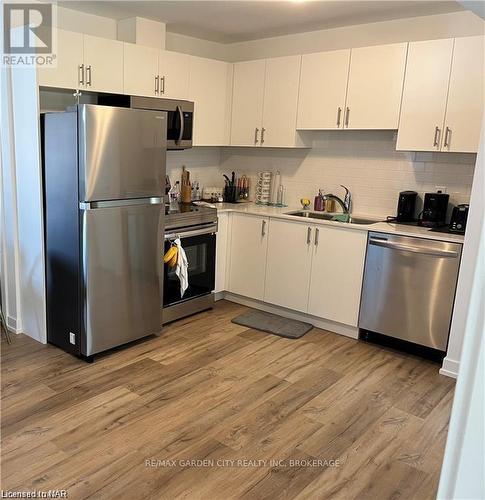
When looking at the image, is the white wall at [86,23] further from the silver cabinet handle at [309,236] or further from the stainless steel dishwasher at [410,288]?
the stainless steel dishwasher at [410,288]

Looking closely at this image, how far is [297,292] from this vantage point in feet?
13.1

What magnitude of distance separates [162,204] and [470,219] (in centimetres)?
208

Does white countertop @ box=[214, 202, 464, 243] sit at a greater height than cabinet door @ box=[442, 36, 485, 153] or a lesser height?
lesser

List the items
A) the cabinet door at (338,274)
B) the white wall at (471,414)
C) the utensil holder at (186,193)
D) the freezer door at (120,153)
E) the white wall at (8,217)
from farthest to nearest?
the utensil holder at (186,193), the cabinet door at (338,274), the white wall at (8,217), the freezer door at (120,153), the white wall at (471,414)

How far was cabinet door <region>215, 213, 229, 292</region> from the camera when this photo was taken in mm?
4254

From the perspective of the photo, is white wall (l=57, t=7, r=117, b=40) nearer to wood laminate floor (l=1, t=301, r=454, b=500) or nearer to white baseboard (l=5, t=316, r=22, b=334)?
white baseboard (l=5, t=316, r=22, b=334)

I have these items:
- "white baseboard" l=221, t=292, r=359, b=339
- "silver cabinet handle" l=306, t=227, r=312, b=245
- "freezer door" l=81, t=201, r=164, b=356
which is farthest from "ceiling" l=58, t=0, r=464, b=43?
"white baseboard" l=221, t=292, r=359, b=339

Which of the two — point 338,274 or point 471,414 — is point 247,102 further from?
point 471,414

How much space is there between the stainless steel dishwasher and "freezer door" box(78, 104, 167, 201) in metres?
1.69

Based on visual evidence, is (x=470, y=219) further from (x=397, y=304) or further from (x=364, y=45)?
(x=364, y=45)

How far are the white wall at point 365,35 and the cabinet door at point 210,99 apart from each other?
1.36ft

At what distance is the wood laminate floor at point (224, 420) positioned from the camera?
6.95 ft

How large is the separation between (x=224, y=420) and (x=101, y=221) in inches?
57.3
